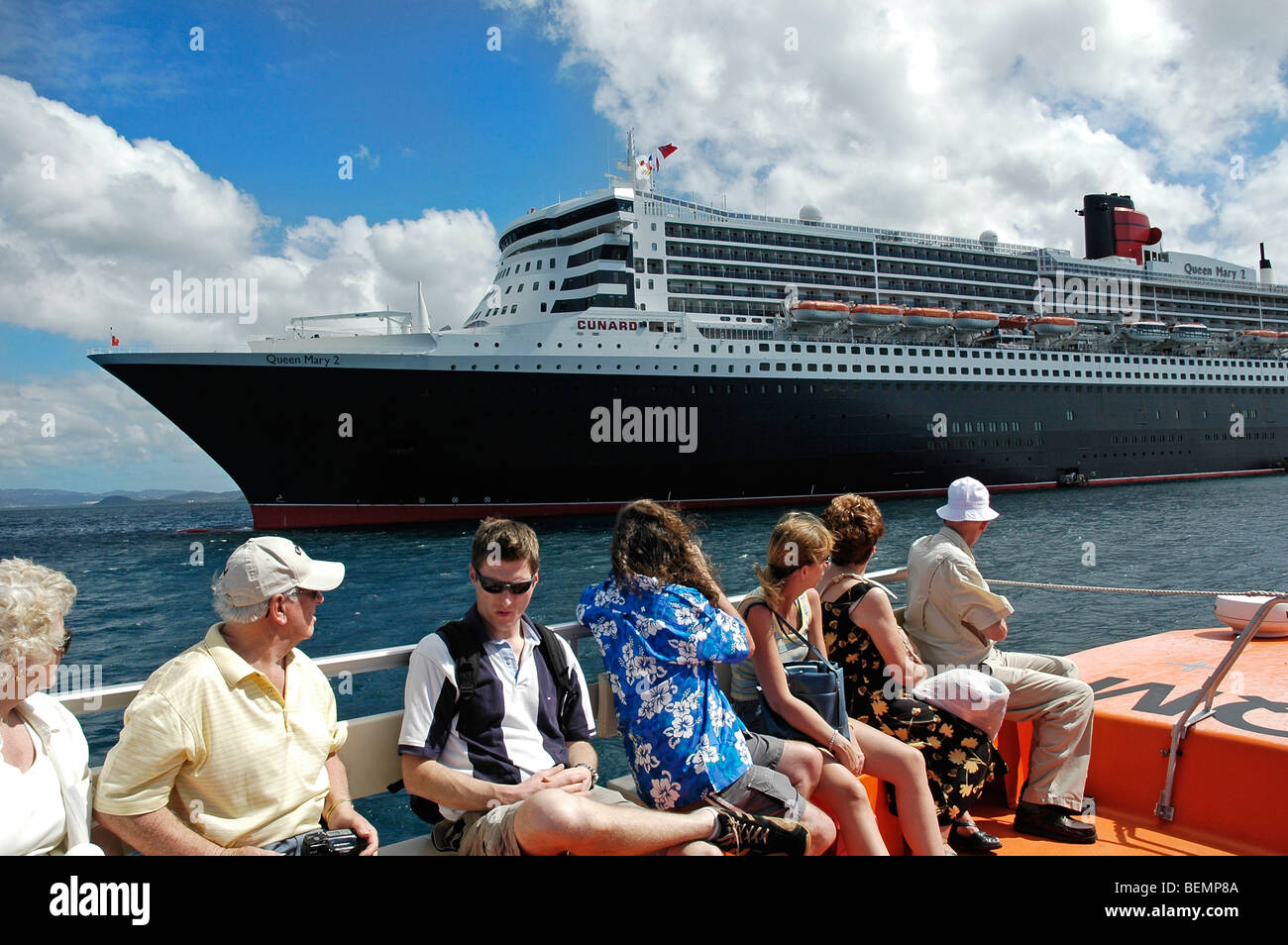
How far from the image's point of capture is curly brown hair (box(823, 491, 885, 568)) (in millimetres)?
3100

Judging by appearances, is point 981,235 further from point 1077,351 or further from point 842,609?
point 842,609

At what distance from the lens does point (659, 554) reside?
2.41 m

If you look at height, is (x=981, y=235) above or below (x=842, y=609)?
above

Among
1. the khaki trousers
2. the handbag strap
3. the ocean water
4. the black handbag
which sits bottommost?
the ocean water

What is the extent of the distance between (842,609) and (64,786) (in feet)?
8.33

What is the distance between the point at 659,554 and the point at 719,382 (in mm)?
25054

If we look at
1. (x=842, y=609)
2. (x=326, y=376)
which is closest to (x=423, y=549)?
(x=326, y=376)

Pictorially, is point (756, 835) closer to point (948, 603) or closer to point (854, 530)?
point (854, 530)

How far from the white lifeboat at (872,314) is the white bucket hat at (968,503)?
2819 centimetres

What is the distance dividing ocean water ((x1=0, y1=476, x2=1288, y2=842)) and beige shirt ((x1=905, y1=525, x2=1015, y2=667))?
159cm

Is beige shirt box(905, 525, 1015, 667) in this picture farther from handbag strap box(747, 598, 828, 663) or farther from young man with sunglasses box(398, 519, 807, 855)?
young man with sunglasses box(398, 519, 807, 855)

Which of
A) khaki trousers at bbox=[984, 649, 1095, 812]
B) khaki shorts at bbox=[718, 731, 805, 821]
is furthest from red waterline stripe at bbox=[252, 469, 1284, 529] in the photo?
khaki shorts at bbox=[718, 731, 805, 821]

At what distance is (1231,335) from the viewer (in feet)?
141
